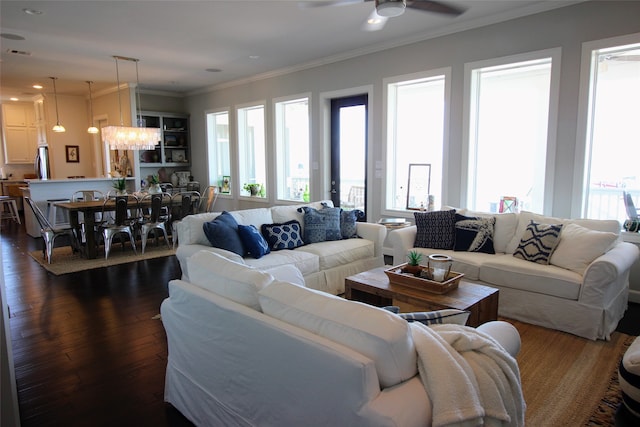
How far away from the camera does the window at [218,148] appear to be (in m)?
8.70

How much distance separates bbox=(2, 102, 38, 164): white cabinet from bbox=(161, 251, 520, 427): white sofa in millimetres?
11145

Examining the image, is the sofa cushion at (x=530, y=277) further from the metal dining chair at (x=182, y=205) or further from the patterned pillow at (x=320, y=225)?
the metal dining chair at (x=182, y=205)

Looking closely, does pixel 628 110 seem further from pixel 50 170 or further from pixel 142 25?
pixel 50 170

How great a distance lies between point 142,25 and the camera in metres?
4.61

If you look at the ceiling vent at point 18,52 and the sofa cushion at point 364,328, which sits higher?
the ceiling vent at point 18,52

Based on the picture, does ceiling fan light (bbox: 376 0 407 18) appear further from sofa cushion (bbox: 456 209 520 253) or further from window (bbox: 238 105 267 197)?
window (bbox: 238 105 267 197)

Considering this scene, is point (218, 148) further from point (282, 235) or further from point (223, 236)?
point (223, 236)

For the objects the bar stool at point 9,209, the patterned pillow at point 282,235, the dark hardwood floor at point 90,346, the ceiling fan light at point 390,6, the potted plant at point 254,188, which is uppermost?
the ceiling fan light at point 390,6

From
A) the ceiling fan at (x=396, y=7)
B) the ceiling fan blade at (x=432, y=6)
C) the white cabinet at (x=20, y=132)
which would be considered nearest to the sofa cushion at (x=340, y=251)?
the ceiling fan at (x=396, y=7)

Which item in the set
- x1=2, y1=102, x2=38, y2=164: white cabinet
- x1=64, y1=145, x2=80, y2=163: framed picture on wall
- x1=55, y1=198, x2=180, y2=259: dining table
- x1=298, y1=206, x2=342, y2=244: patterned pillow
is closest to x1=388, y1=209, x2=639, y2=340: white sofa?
x1=298, y1=206, x2=342, y2=244: patterned pillow

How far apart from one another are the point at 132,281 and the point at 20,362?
1859 mm

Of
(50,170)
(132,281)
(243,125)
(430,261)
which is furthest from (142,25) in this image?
(50,170)

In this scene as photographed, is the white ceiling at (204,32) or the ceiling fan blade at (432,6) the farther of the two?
the white ceiling at (204,32)

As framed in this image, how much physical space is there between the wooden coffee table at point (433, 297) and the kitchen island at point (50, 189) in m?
6.38
